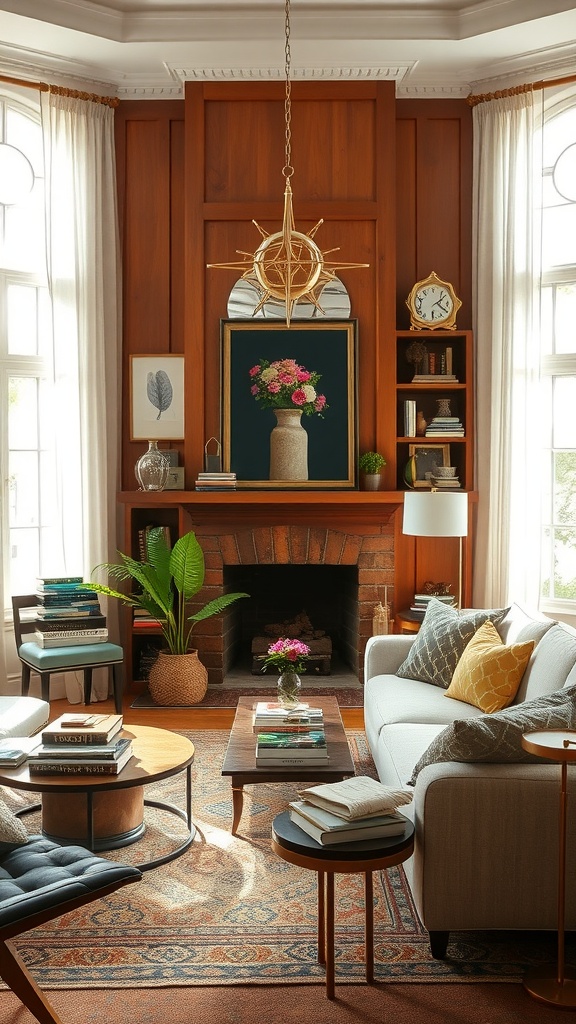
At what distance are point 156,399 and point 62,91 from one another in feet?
6.78

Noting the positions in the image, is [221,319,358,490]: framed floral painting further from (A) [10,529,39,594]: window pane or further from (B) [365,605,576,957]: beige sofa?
(B) [365,605,576,957]: beige sofa

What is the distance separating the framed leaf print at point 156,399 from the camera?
6516mm

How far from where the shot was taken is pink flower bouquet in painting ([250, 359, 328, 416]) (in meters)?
6.29

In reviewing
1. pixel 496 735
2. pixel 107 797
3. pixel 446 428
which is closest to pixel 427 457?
pixel 446 428

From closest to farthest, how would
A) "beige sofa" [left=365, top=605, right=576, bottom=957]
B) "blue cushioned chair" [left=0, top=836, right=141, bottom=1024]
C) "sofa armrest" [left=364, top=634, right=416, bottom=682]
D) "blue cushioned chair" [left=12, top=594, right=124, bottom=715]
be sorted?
"blue cushioned chair" [left=0, top=836, right=141, bottom=1024] < "beige sofa" [left=365, top=605, right=576, bottom=957] < "sofa armrest" [left=364, top=634, right=416, bottom=682] < "blue cushioned chair" [left=12, top=594, right=124, bottom=715]

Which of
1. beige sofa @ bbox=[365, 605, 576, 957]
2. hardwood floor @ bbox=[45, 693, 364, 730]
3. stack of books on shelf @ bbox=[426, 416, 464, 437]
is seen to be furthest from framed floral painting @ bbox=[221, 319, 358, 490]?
beige sofa @ bbox=[365, 605, 576, 957]

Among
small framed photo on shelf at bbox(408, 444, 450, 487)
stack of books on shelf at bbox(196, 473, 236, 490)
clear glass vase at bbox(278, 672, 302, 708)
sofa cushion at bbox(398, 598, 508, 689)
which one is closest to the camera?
clear glass vase at bbox(278, 672, 302, 708)

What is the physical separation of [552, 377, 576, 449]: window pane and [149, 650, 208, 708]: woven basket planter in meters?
2.82

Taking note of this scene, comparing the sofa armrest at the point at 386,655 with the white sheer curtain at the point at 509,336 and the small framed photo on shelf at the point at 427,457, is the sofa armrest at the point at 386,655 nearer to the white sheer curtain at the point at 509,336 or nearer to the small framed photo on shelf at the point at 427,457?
the white sheer curtain at the point at 509,336

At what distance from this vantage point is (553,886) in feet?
9.04

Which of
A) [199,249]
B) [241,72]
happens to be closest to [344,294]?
[199,249]

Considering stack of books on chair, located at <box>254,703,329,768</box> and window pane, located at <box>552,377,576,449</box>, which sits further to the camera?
window pane, located at <box>552,377,576,449</box>

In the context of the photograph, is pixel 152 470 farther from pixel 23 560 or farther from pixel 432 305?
pixel 432 305

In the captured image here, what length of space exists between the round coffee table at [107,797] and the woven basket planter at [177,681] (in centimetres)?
204
